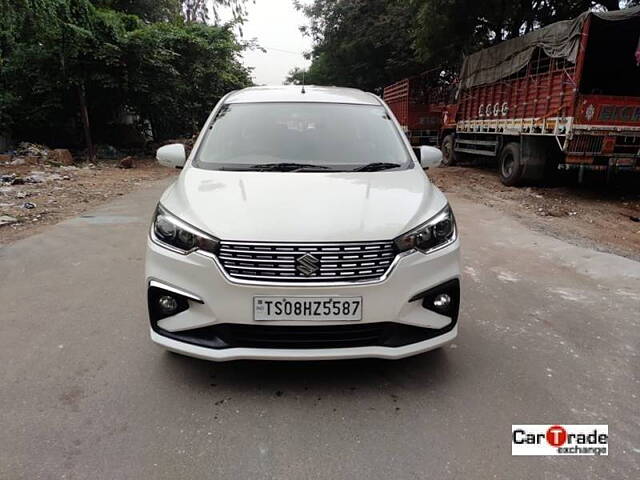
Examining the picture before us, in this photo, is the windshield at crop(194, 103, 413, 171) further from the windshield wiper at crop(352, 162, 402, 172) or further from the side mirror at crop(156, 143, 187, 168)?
the side mirror at crop(156, 143, 187, 168)

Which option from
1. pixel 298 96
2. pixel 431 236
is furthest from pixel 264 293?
pixel 298 96

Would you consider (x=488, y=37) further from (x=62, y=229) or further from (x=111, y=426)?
(x=111, y=426)

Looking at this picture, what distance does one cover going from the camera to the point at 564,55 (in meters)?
8.62

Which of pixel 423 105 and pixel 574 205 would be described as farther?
pixel 423 105

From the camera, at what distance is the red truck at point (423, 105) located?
16.9 meters

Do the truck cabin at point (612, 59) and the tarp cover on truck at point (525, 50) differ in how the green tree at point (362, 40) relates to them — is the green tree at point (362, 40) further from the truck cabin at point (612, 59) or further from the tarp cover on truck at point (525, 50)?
the truck cabin at point (612, 59)

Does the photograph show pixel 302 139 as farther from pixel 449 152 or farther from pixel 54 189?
pixel 449 152

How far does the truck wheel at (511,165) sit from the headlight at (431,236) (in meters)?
8.17

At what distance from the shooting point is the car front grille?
2334 millimetres

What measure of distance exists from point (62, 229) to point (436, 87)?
14.3 metres

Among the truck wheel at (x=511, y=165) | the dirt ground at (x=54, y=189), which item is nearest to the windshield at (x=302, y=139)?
the dirt ground at (x=54, y=189)

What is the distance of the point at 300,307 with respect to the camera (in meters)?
2.33

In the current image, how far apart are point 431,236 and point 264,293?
37.8 inches

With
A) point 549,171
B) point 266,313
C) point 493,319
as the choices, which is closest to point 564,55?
point 549,171
